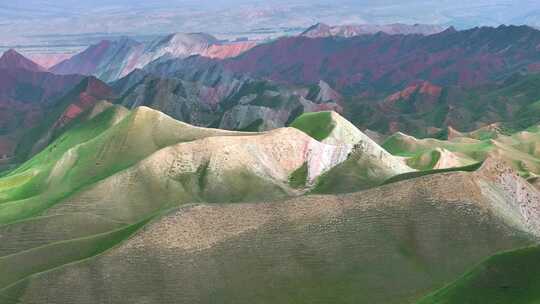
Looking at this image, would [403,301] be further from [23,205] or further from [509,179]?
[23,205]

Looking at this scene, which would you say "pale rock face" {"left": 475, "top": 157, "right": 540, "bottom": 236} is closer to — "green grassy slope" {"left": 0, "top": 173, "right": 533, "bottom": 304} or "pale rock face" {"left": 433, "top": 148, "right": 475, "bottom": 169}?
"green grassy slope" {"left": 0, "top": 173, "right": 533, "bottom": 304}

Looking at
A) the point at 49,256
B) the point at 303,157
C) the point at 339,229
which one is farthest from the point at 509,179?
the point at 49,256

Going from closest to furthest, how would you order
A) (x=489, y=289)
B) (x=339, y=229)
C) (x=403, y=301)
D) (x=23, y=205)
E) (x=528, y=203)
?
(x=489, y=289) → (x=403, y=301) → (x=339, y=229) → (x=528, y=203) → (x=23, y=205)

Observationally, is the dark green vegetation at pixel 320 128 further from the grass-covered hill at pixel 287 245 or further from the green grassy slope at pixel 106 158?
the grass-covered hill at pixel 287 245

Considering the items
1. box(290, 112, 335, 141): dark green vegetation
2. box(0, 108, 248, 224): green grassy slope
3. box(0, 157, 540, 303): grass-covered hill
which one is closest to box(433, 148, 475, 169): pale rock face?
box(290, 112, 335, 141): dark green vegetation

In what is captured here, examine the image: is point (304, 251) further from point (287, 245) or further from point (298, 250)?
point (287, 245)

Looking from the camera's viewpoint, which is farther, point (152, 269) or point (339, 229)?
point (339, 229)

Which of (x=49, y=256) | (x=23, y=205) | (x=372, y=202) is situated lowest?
(x=23, y=205)

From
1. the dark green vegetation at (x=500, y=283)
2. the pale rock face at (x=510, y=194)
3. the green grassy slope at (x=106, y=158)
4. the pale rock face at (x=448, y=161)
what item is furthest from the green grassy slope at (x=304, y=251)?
the green grassy slope at (x=106, y=158)
